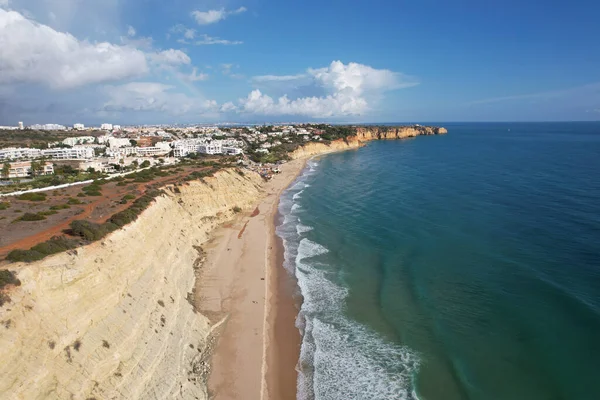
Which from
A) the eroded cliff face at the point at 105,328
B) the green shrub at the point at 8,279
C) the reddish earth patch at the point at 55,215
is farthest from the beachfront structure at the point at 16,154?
the green shrub at the point at 8,279

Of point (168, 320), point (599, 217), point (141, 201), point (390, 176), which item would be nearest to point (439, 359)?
point (168, 320)

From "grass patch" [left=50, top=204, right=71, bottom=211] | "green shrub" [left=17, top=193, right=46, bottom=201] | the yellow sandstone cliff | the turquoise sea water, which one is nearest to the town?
"green shrub" [left=17, top=193, right=46, bottom=201]

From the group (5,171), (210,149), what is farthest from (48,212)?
(210,149)

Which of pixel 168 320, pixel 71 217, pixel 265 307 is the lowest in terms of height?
pixel 265 307

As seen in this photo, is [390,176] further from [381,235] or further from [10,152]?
[10,152]

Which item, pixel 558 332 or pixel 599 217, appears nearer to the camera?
pixel 558 332

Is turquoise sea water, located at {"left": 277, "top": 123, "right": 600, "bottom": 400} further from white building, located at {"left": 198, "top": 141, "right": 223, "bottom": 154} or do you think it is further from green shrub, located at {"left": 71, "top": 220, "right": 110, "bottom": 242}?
white building, located at {"left": 198, "top": 141, "right": 223, "bottom": 154}
